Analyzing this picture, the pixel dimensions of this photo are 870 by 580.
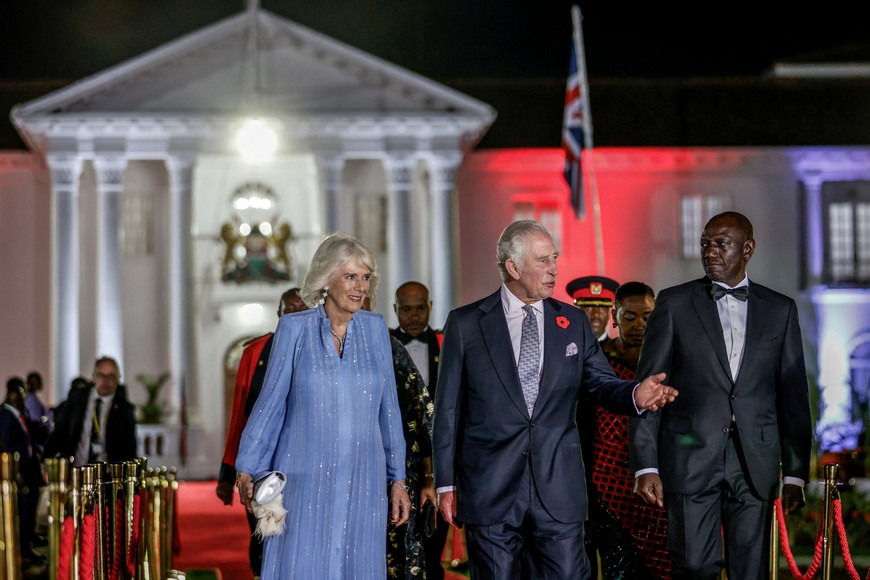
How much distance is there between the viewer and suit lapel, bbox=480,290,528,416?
255 inches

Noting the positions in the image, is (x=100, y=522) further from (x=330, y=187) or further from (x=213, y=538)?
(x=330, y=187)

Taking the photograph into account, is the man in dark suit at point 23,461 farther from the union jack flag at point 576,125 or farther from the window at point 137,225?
the window at point 137,225

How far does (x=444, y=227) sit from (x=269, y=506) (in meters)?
25.0

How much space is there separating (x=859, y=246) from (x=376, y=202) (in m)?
12.8

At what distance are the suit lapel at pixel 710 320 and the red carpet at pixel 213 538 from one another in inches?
221

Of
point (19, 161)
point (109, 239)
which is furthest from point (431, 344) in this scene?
point (19, 161)

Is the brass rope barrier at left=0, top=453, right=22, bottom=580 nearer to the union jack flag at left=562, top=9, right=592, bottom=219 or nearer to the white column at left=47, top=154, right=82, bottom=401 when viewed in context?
the union jack flag at left=562, top=9, right=592, bottom=219

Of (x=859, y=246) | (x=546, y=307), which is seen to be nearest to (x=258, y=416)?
(x=546, y=307)

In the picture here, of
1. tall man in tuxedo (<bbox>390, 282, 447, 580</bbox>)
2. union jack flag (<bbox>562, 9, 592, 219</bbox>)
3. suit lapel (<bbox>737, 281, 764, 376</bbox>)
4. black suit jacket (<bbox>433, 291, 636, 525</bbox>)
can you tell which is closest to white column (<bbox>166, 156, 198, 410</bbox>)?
union jack flag (<bbox>562, 9, 592, 219</bbox>)

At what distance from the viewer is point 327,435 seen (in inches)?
240

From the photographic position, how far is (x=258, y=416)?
6.10 m

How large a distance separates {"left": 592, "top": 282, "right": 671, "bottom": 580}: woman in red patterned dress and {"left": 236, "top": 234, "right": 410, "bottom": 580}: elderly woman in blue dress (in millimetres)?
2081

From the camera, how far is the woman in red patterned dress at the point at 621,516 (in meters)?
7.77

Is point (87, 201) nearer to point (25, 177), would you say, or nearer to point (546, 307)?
point (25, 177)
